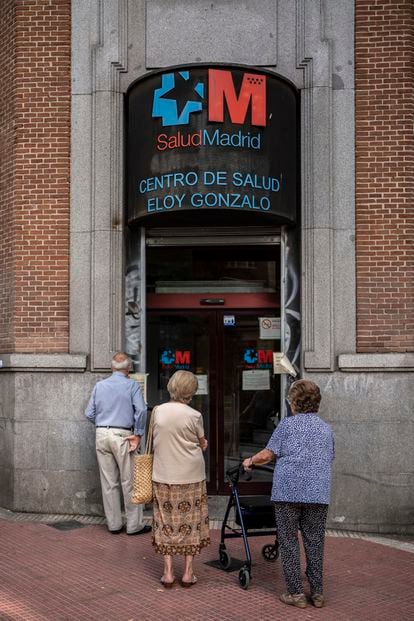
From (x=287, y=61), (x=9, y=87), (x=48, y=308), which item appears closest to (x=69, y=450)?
(x=48, y=308)

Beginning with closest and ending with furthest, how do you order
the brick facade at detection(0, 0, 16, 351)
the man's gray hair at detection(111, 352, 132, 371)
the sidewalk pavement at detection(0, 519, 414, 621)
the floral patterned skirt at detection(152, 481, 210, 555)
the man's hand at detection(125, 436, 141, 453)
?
the sidewalk pavement at detection(0, 519, 414, 621) → the floral patterned skirt at detection(152, 481, 210, 555) → the man's hand at detection(125, 436, 141, 453) → the man's gray hair at detection(111, 352, 132, 371) → the brick facade at detection(0, 0, 16, 351)

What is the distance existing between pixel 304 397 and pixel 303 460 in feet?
1.58

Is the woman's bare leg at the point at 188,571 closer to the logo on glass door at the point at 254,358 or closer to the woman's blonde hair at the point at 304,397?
the woman's blonde hair at the point at 304,397

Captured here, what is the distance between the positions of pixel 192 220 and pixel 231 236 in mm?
597

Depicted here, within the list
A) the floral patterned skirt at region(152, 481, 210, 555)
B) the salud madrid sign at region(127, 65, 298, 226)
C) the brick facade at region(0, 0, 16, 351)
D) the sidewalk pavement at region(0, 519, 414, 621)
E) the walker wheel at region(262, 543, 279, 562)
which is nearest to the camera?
the sidewalk pavement at region(0, 519, 414, 621)

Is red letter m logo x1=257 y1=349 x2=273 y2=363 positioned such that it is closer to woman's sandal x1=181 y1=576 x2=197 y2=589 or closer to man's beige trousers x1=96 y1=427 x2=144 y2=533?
man's beige trousers x1=96 y1=427 x2=144 y2=533

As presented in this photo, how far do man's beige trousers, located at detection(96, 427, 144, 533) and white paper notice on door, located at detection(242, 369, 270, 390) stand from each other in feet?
6.36

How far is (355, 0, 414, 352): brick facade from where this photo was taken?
881 cm

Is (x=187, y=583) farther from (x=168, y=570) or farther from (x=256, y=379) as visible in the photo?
(x=256, y=379)

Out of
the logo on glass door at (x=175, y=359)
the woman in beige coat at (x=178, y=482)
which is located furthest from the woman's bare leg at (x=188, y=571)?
the logo on glass door at (x=175, y=359)

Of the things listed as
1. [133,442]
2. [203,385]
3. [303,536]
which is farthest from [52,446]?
[303,536]

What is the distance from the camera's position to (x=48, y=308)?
9227 mm

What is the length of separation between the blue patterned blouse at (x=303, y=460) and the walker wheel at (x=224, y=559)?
1122 millimetres

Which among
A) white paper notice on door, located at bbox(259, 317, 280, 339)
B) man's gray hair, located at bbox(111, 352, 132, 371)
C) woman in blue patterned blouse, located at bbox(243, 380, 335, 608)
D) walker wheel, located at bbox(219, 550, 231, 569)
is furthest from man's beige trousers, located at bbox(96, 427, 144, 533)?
woman in blue patterned blouse, located at bbox(243, 380, 335, 608)
